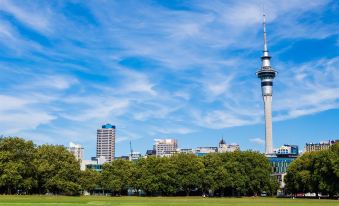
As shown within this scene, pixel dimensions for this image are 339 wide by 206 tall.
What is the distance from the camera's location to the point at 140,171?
14588 centimetres

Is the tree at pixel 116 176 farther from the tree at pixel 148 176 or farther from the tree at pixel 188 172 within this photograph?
the tree at pixel 188 172

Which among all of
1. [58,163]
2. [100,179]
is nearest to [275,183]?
[100,179]

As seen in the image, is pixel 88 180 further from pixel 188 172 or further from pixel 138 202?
pixel 138 202

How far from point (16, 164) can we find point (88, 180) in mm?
34038

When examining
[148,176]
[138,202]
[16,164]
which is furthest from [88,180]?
[138,202]

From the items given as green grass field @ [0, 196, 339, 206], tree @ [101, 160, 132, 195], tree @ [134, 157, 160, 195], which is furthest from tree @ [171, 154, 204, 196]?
green grass field @ [0, 196, 339, 206]

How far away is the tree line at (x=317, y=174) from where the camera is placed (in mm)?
115375

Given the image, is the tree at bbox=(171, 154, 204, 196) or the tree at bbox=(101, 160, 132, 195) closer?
the tree at bbox=(171, 154, 204, 196)

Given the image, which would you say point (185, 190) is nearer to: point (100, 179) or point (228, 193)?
point (228, 193)

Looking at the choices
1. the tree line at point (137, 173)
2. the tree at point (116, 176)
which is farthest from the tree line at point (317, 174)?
the tree at point (116, 176)

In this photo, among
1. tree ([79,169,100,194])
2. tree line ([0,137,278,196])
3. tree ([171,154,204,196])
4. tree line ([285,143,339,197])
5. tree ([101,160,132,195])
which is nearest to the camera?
tree line ([285,143,339,197])

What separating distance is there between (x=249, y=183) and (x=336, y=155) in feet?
116

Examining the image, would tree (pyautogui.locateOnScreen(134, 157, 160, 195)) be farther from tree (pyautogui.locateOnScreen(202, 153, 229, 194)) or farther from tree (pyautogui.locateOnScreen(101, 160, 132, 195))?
tree (pyautogui.locateOnScreen(202, 153, 229, 194))

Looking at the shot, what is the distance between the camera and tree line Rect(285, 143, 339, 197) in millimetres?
115375
